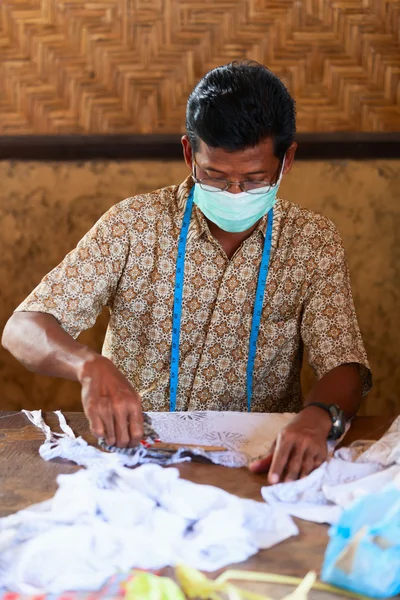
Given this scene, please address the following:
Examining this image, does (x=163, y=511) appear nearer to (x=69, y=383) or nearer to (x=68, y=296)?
(x=68, y=296)

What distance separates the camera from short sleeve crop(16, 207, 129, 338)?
215cm

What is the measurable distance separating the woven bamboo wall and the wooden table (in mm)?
1562

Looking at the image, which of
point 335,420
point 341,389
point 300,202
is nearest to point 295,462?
point 335,420

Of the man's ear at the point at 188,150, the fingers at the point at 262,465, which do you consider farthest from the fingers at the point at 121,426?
the man's ear at the point at 188,150

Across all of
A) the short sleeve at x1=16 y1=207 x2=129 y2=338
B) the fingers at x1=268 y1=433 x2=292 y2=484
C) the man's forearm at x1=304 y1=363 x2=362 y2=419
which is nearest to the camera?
the fingers at x1=268 y1=433 x2=292 y2=484

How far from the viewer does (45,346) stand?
199 cm

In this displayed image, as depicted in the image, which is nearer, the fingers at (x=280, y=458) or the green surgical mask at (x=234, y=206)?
the fingers at (x=280, y=458)

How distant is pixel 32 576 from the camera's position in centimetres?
119

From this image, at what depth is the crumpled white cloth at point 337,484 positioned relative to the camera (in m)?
→ 1.48

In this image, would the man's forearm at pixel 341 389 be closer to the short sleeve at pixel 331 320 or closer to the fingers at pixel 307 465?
the short sleeve at pixel 331 320

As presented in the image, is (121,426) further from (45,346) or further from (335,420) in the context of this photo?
(335,420)

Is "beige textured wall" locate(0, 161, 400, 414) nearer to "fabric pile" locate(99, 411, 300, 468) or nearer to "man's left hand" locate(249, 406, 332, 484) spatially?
"fabric pile" locate(99, 411, 300, 468)

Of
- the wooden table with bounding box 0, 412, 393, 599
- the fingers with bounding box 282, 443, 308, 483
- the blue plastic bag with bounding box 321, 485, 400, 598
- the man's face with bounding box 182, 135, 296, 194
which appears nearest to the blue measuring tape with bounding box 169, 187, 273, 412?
the man's face with bounding box 182, 135, 296, 194

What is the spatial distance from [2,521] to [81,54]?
2.33 metres
